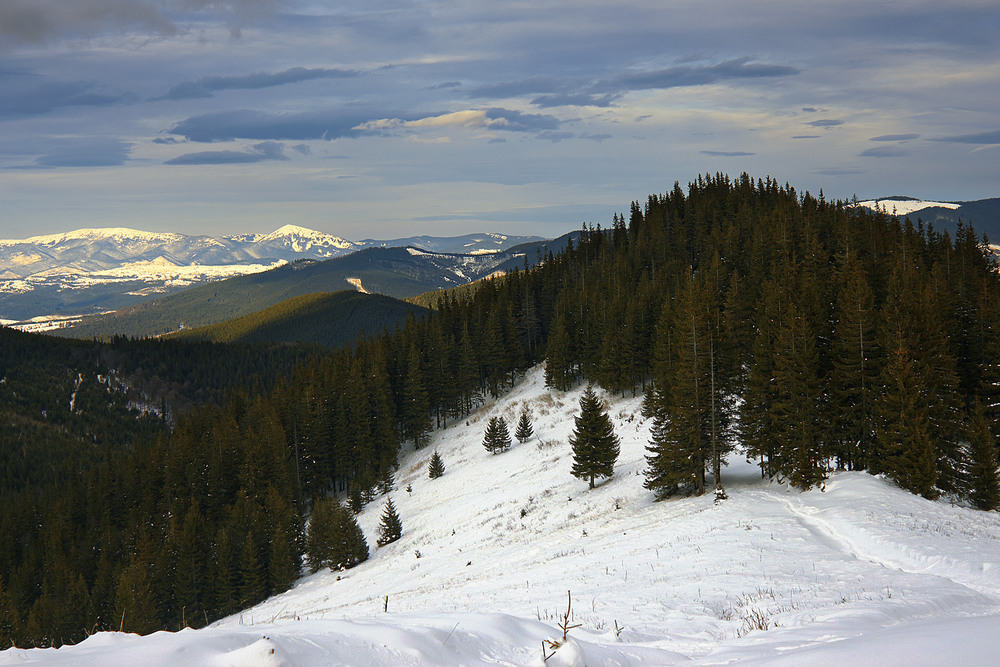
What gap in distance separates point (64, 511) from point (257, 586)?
1627 inches

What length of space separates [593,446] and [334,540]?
64.1ft

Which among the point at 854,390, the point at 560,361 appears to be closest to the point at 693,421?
the point at 854,390

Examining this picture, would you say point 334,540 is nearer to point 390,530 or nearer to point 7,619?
point 390,530

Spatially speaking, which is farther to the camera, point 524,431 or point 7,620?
point 524,431

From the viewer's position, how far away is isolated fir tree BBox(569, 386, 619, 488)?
1305 inches

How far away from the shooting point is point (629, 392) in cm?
5975

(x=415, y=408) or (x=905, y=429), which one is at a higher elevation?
(x=905, y=429)

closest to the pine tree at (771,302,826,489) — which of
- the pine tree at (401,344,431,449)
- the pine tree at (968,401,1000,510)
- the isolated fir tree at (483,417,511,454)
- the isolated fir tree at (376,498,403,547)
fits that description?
→ the pine tree at (968,401,1000,510)

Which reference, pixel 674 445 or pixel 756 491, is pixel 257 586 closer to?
pixel 674 445

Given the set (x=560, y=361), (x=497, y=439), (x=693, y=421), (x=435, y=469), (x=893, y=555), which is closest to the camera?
(x=893, y=555)

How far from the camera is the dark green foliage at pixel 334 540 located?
126 feet

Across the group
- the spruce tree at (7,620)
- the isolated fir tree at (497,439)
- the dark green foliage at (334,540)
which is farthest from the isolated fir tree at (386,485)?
the spruce tree at (7,620)

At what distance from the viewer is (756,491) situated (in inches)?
1037

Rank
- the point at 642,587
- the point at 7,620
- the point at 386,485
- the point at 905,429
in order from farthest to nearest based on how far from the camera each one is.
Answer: the point at 386,485 → the point at 7,620 → the point at 905,429 → the point at 642,587
